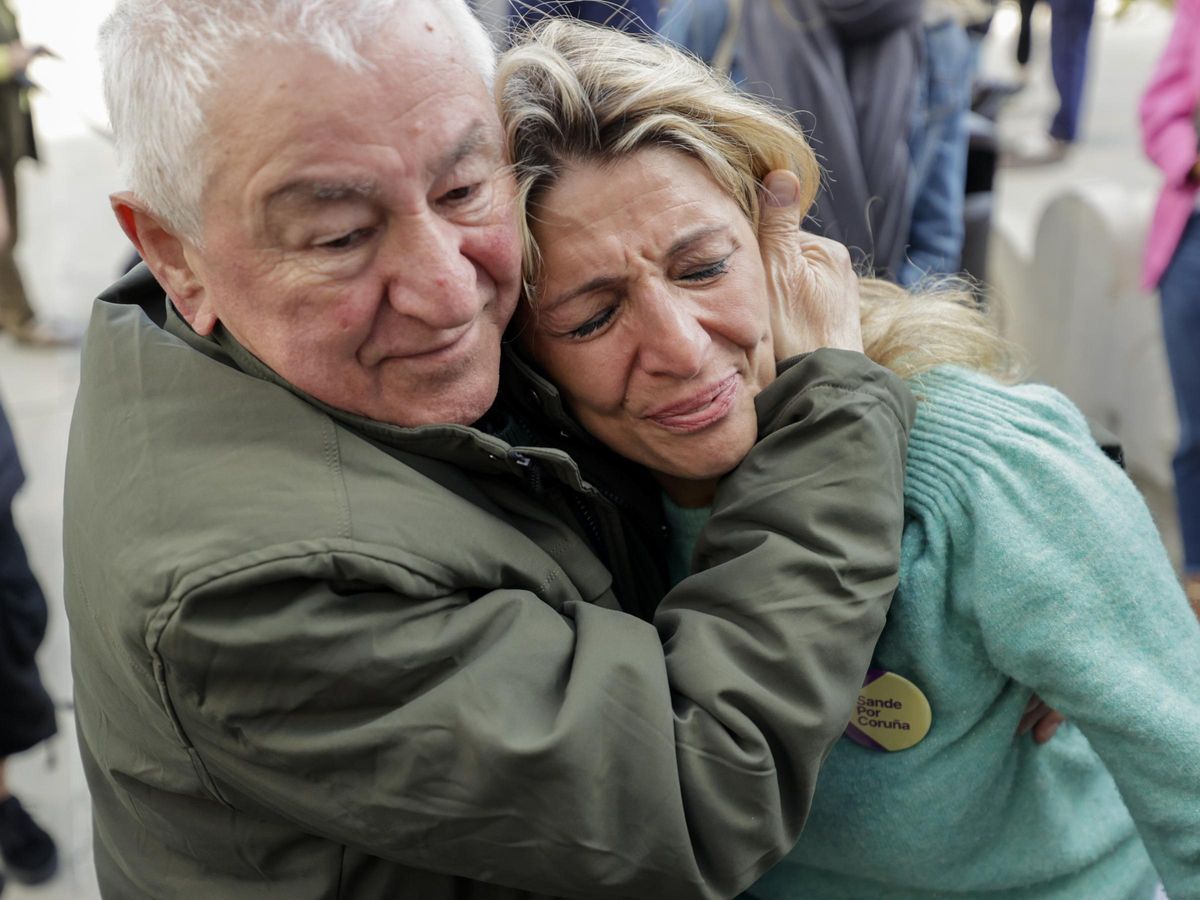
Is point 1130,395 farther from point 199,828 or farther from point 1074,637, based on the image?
point 199,828

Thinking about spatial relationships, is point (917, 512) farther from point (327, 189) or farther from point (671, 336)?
point (327, 189)

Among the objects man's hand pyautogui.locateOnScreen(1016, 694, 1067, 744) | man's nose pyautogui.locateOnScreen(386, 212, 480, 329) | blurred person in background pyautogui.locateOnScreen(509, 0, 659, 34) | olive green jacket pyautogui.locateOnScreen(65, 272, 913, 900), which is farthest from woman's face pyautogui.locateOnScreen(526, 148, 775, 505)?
blurred person in background pyautogui.locateOnScreen(509, 0, 659, 34)

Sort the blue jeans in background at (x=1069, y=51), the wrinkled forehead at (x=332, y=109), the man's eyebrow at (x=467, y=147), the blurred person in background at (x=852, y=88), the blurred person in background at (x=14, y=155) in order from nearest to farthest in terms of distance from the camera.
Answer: the wrinkled forehead at (x=332, y=109)
the man's eyebrow at (x=467, y=147)
the blurred person in background at (x=852, y=88)
the blurred person in background at (x=14, y=155)
the blue jeans in background at (x=1069, y=51)

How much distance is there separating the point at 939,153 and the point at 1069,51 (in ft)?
8.59

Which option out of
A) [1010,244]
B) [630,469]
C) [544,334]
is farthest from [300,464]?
[1010,244]

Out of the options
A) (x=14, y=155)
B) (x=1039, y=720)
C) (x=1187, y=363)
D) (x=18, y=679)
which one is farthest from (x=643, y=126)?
(x=14, y=155)

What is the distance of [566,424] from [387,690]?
19.9 inches

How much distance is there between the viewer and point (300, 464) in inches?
48.0

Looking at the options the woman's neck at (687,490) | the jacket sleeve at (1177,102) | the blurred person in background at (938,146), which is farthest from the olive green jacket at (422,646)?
the jacket sleeve at (1177,102)

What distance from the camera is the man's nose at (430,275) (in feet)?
4.05

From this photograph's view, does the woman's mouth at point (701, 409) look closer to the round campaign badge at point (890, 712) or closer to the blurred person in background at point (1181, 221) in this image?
the round campaign badge at point (890, 712)

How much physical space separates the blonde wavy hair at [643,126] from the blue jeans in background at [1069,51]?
414 cm

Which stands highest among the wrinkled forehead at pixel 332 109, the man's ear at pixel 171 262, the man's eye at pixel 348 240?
the wrinkled forehead at pixel 332 109

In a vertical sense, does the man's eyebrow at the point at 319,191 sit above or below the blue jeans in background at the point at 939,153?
above
